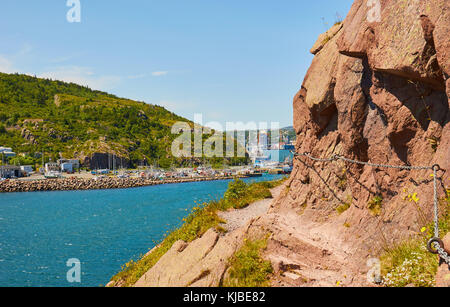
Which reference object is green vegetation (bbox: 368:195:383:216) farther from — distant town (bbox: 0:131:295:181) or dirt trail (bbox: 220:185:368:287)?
distant town (bbox: 0:131:295:181)

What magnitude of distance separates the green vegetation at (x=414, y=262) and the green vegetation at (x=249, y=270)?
2599mm

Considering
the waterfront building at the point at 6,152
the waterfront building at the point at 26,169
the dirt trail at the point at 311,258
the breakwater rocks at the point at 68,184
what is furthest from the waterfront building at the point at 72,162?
the dirt trail at the point at 311,258

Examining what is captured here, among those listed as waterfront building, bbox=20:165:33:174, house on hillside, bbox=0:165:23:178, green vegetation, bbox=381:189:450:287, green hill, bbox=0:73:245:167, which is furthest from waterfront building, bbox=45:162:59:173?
green vegetation, bbox=381:189:450:287

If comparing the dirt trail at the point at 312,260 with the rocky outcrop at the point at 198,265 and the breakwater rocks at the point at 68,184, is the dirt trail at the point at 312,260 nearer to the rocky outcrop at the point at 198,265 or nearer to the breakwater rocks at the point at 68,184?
the rocky outcrop at the point at 198,265

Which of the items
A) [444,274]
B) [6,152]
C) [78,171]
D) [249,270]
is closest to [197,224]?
[249,270]

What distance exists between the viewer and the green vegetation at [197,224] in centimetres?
1365

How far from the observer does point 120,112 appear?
18812 cm

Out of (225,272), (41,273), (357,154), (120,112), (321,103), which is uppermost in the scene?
(120,112)

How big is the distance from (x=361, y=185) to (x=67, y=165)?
132649 millimetres

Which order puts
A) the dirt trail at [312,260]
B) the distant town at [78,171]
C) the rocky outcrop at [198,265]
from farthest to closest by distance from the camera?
the distant town at [78,171] < the rocky outcrop at [198,265] < the dirt trail at [312,260]

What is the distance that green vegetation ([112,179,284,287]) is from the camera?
44.8 feet

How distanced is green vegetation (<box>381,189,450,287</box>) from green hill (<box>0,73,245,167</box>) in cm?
14433
